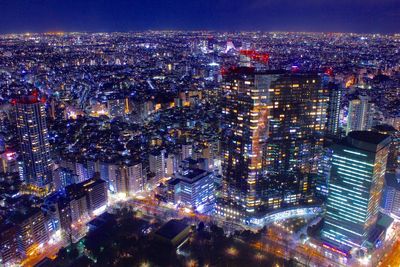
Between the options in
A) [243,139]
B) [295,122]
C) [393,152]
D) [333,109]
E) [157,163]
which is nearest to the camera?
[243,139]

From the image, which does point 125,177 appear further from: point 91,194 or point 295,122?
point 295,122

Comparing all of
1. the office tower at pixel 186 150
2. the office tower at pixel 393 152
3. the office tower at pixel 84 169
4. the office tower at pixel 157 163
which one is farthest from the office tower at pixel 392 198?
the office tower at pixel 84 169

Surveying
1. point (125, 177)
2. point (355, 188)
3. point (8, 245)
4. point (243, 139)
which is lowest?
point (8, 245)

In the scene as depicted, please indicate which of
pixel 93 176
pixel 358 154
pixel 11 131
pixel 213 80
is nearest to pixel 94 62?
pixel 213 80

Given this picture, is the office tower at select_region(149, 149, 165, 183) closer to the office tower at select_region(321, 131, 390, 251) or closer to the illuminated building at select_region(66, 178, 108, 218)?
the illuminated building at select_region(66, 178, 108, 218)

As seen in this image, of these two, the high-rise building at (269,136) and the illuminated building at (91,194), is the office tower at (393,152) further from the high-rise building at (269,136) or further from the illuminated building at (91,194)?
the illuminated building at (91,194)

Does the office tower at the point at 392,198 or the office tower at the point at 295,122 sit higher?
the office tower at the point at 295,122

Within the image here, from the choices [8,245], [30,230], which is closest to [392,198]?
[30,230]
